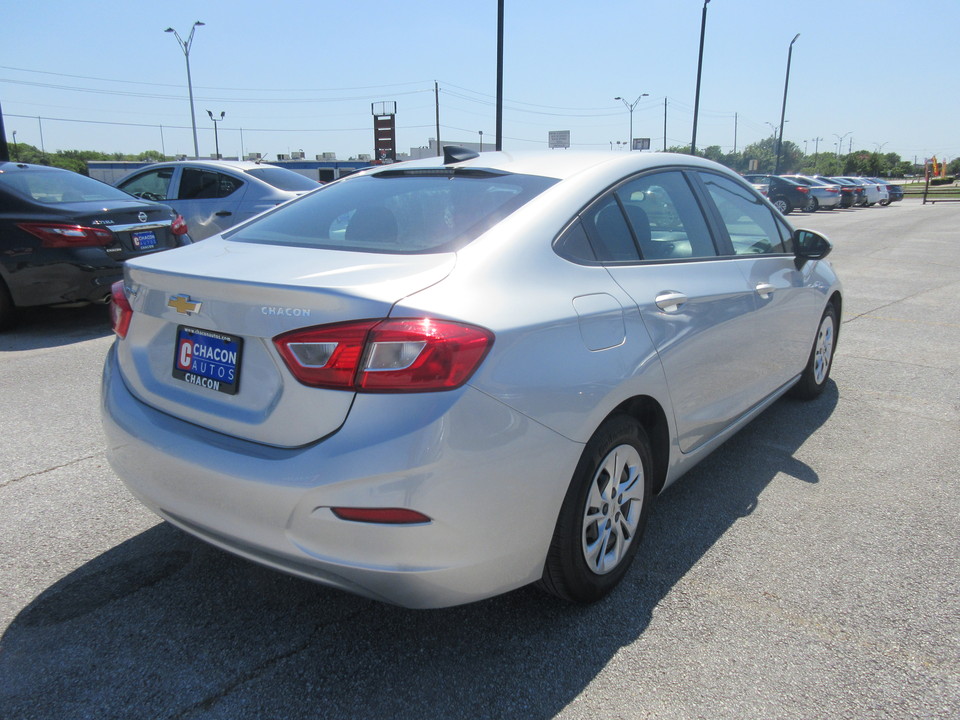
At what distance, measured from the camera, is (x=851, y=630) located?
257 cm

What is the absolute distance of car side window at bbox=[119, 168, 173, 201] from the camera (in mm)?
10031

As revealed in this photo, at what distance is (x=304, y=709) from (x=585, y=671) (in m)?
0.86

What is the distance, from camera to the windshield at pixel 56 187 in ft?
22.7

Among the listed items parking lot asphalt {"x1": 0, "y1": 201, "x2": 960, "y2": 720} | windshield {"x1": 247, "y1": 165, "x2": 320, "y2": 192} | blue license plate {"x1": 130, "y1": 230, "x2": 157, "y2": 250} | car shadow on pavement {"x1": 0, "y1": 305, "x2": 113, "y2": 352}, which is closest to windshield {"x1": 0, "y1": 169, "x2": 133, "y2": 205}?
blue license plate {"x1": 130, "y1": 230, "x2": 157, "y2": 250}

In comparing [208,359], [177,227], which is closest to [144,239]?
[177,227]

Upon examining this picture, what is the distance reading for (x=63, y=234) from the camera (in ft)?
21.8

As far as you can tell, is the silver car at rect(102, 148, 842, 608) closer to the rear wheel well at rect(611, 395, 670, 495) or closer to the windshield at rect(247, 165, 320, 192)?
the rear wheel well at rect(611, 395, 670, 495)

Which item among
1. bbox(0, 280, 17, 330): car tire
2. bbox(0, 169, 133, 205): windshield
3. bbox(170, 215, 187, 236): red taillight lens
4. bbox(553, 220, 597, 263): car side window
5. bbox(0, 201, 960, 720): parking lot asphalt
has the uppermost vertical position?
bbox(0, 169, 133, 205): windshield

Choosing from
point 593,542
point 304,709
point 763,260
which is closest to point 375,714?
point 304,709

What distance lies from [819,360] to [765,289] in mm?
1513

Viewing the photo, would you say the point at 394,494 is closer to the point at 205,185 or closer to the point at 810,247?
the point at 810,247

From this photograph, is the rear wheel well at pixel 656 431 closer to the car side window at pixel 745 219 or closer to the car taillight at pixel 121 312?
the car side window at pixel 745 219

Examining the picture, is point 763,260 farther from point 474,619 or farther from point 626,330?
point 474,619

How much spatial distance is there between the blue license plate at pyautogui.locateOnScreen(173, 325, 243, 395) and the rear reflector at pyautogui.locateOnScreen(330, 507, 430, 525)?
0.54 m
